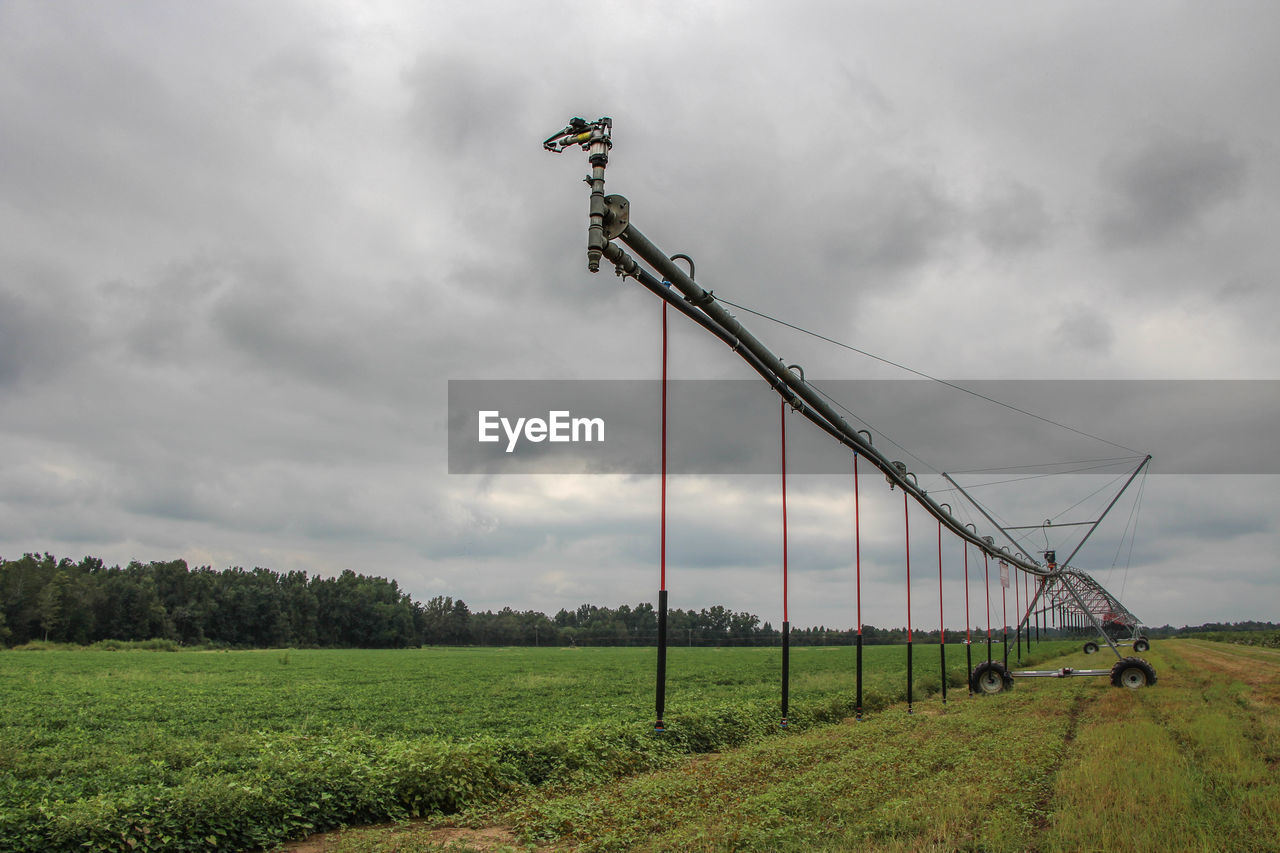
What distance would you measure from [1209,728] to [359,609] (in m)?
139

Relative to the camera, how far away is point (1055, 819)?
33.8 feet

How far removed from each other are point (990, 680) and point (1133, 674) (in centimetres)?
546

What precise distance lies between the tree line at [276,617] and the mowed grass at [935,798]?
10508 cm

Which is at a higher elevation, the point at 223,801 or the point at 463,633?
the point at 223,801

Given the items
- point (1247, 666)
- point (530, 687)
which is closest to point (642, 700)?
point (530, 687)

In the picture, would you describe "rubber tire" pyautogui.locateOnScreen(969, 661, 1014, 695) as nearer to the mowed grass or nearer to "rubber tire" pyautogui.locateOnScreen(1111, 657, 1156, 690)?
"rubber tire" pyautogui.locateOnScreen(1111, 657, 1156, 690)

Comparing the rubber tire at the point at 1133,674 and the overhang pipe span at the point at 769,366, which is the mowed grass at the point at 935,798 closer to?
the overhang pipe span at the point at 769,366

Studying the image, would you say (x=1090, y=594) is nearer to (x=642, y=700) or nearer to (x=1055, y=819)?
(x=642, y=700)

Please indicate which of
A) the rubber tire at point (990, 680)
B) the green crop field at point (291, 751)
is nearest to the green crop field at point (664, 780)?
the green crop field at point (291, 751)

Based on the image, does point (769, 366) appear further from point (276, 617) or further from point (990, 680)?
point (276, 617)

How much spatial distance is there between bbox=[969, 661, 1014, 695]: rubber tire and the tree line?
90.4 m

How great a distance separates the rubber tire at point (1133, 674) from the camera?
30266 millimetres

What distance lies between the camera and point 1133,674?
3052cm

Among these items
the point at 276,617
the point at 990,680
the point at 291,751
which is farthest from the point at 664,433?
the point at 276,617
